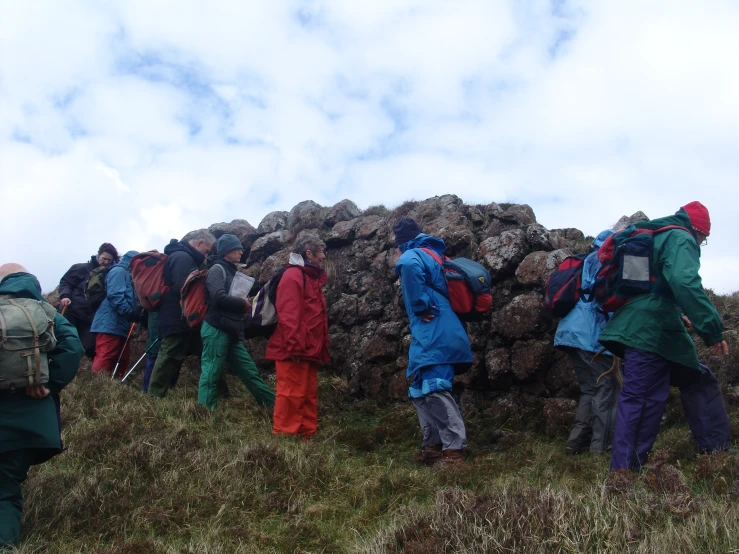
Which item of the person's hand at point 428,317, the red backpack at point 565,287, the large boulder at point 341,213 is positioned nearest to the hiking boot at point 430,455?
the person's hand at point 428,317

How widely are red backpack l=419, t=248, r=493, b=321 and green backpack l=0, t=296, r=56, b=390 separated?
359 cm

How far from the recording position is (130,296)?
8.81 meters

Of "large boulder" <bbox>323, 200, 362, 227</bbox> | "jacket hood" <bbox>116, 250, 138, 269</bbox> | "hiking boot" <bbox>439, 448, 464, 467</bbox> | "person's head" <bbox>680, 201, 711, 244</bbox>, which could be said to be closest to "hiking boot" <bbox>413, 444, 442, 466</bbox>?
"hiking boot" <bbox>439, 448, 464, 467</bbox>

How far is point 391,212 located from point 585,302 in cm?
613

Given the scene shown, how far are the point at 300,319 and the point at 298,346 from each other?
334 mm

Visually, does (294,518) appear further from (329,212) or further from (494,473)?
(329,212)

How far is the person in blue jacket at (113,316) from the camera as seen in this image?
870 centimetres

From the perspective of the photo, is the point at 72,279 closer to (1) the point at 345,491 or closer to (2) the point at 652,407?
(1) the point at 345,491

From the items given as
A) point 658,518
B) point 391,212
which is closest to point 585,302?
point 658,518

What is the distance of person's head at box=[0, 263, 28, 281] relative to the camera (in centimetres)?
435

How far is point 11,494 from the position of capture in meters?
4.01

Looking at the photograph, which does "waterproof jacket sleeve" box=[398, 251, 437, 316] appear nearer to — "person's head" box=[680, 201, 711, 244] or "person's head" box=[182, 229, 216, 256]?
"person's head" box=[680, 201, 711, 244]

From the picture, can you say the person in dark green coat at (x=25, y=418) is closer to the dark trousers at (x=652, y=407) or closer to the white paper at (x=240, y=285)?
the white paper at (x=240, y=285)

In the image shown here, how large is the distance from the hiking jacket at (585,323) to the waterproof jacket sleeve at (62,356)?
4495 millimetres
